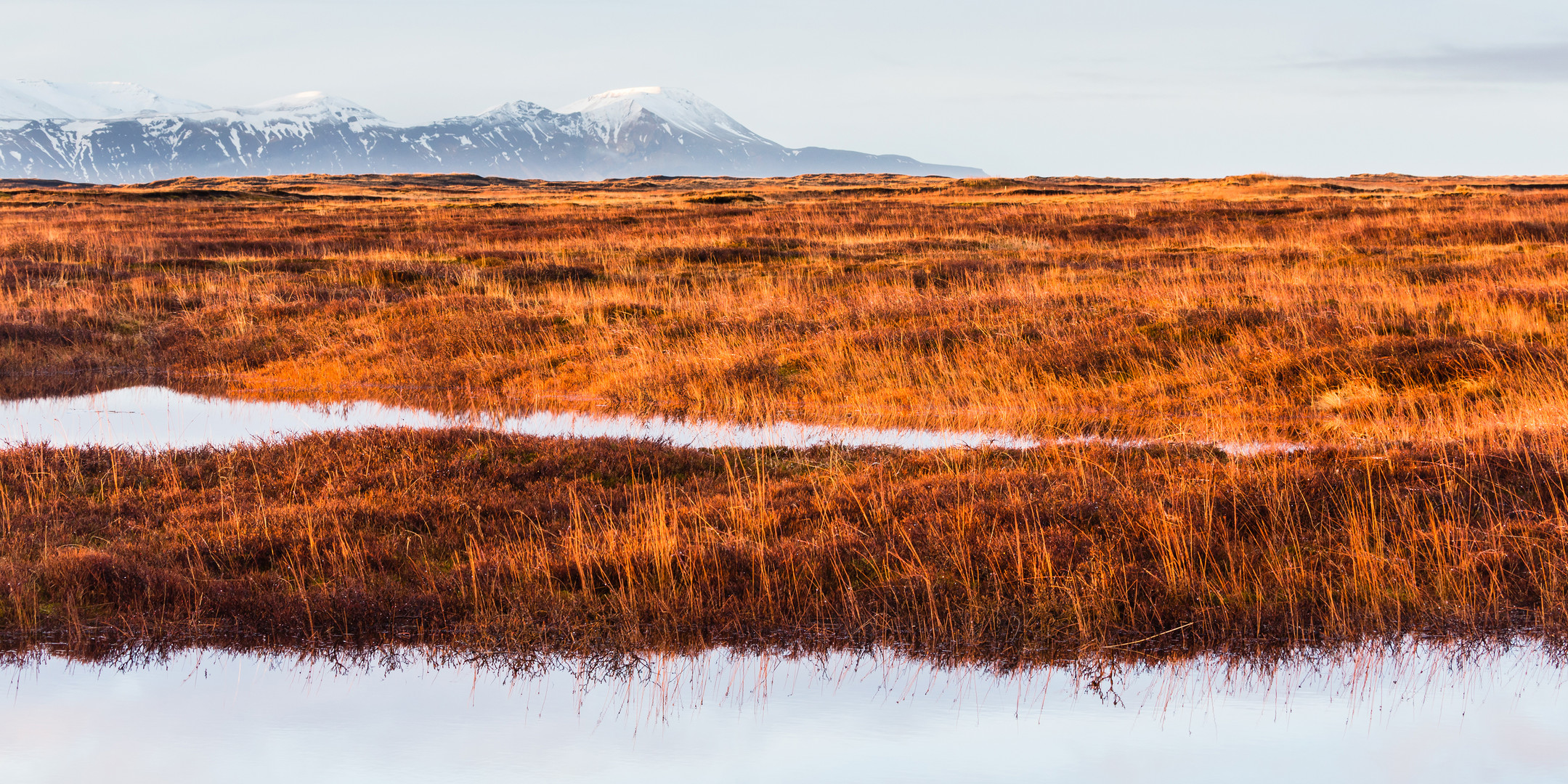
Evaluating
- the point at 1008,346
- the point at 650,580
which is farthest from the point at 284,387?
the point at 650,580

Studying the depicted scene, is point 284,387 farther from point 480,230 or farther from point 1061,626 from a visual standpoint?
point 480,230

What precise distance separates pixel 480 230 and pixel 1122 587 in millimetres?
37243

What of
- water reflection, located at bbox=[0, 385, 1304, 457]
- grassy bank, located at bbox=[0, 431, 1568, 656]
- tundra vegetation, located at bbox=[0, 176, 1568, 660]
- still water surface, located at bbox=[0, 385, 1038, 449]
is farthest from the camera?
still water surface, located at bbox=[0, 385, 1038, 449]

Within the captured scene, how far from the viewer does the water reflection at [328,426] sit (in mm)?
11758

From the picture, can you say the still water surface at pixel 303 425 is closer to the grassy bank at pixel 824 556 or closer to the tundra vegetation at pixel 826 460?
the tundra vegetation at pixel 826 460

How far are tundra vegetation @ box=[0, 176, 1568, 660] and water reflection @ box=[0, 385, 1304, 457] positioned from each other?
57 centimetres

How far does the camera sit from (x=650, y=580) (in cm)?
715

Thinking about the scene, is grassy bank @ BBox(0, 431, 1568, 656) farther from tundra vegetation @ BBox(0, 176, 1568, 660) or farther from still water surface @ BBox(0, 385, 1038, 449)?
still water surface @ BBox(0, 385, 1038, 449)

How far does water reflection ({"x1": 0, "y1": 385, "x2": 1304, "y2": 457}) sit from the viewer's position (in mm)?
11758

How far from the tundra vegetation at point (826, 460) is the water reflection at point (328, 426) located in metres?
0.57

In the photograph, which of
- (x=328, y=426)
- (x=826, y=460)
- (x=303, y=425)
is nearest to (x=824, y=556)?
(x=826, y=460)

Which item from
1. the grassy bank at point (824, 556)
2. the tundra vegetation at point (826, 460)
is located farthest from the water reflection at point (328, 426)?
the grassy bank at point (824, 556)

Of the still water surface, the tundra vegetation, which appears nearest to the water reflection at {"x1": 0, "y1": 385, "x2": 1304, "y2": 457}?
the still water surface

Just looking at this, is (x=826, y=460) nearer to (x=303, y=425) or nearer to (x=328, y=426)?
(x=328, y=426)
